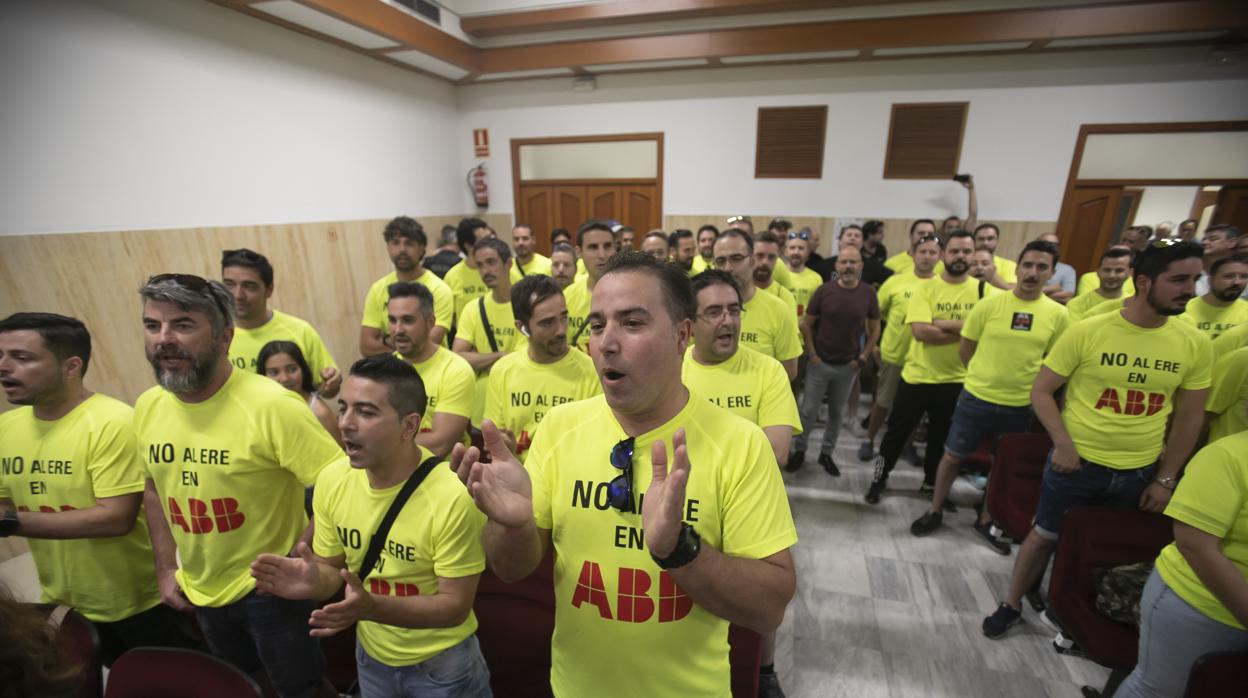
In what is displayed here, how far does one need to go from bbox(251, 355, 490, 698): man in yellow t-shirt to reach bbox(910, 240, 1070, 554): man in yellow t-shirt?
3214mm

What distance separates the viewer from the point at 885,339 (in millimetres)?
4406

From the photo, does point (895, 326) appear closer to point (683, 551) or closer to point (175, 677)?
point (683, 551)

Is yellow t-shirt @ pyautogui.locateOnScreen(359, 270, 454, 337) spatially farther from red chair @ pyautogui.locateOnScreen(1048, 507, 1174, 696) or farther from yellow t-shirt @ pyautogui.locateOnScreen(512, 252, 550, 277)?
red chair @ pyautogui.locateOnScreen(1048, 507, 1174, 696)

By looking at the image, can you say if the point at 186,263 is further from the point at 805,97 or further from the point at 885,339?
the point at 805,97

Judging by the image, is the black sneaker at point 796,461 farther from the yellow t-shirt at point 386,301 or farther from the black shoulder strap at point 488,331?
the yellow t-shirt at point 386,301

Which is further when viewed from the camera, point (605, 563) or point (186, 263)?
point (186, 263)

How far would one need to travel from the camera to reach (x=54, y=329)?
1816 millimetres

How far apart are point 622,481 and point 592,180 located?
7.40 m

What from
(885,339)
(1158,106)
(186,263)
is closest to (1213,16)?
(1158,106)

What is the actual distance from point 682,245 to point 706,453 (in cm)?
405

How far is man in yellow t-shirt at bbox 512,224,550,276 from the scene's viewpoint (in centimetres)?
475

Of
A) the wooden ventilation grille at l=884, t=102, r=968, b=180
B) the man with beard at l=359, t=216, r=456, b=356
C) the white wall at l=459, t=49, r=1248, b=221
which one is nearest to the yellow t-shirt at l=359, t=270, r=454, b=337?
the man with beard at l=359, t=216, r=456, b=356

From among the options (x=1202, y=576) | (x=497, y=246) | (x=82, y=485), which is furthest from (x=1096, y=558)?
(x=82, y=485)

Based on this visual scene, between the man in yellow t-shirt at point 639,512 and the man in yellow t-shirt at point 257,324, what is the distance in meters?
2.06
